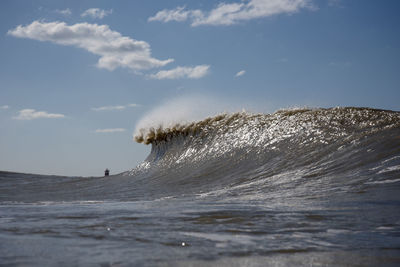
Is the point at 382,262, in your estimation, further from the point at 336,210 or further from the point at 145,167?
the point at 145,167

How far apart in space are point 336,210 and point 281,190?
2702mm

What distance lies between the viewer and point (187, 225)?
125 inches

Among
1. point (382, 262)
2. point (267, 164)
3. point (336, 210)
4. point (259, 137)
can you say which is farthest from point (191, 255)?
point (259, 137)

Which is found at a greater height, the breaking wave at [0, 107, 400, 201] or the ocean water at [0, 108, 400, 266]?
the breaking wave at [0, 107, 400, 201]

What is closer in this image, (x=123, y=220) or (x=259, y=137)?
(x=123, y=220)

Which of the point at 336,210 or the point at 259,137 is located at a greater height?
the point at 259,137

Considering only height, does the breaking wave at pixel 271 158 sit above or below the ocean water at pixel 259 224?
above

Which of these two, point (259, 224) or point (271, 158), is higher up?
point (271, 158)

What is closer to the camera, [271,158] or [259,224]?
[259,224]

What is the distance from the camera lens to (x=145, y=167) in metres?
16.1

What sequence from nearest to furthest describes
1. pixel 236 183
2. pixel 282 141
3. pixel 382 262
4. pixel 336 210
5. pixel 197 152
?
pixel 382 262, pixel 336 210, pixel 236 183, pixel 282 141, pixel 197 152

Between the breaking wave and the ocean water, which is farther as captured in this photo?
Answer: the breaking wave

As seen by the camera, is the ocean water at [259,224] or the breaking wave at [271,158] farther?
the breaking wave at [271,158]

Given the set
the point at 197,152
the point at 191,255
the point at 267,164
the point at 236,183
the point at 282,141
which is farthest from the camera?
the point at 197,152
